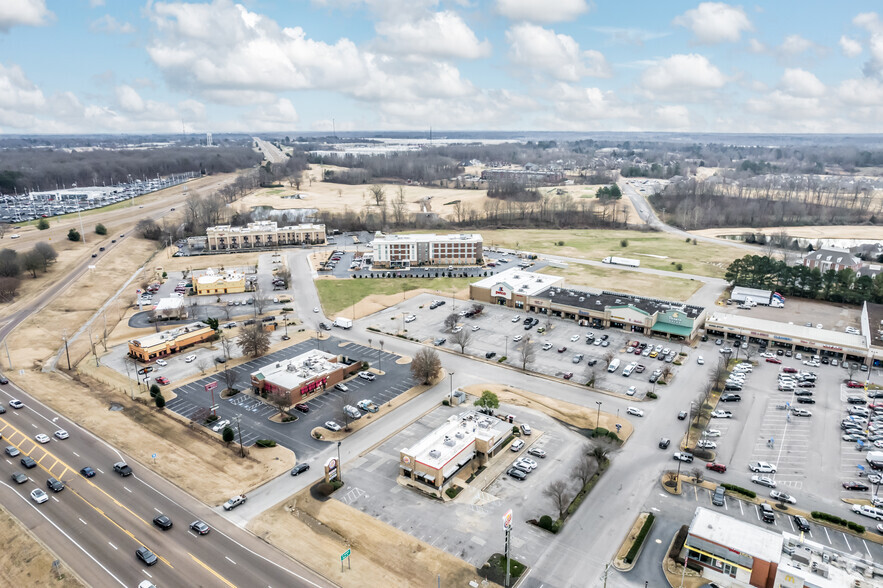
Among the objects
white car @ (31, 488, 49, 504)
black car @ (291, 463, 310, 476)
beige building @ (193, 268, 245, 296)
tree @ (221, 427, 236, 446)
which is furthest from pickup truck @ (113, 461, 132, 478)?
beige building @ (193, 268, 245, 296)

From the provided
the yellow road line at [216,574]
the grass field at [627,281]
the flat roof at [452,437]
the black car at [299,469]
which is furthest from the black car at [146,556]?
the grass field at [627,281]

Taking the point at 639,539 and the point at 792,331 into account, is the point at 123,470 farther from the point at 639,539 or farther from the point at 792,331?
the point at 792,331

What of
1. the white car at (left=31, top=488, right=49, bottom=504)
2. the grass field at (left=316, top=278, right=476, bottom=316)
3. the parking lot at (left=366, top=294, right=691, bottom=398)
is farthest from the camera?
the grass field at (left=316, top=278, right=476, bottom=316)

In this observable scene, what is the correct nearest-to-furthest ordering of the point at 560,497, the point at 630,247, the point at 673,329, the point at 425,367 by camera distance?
the point at 560,497
the point at 425,367
the point at 673,329
the point at 630,247

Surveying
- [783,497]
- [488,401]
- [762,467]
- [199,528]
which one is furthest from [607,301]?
[199,528]

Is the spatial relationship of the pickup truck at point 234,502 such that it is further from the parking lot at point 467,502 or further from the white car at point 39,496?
the white car at point 39,496

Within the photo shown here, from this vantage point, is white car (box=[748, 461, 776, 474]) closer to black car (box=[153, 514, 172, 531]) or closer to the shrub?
the shrub
